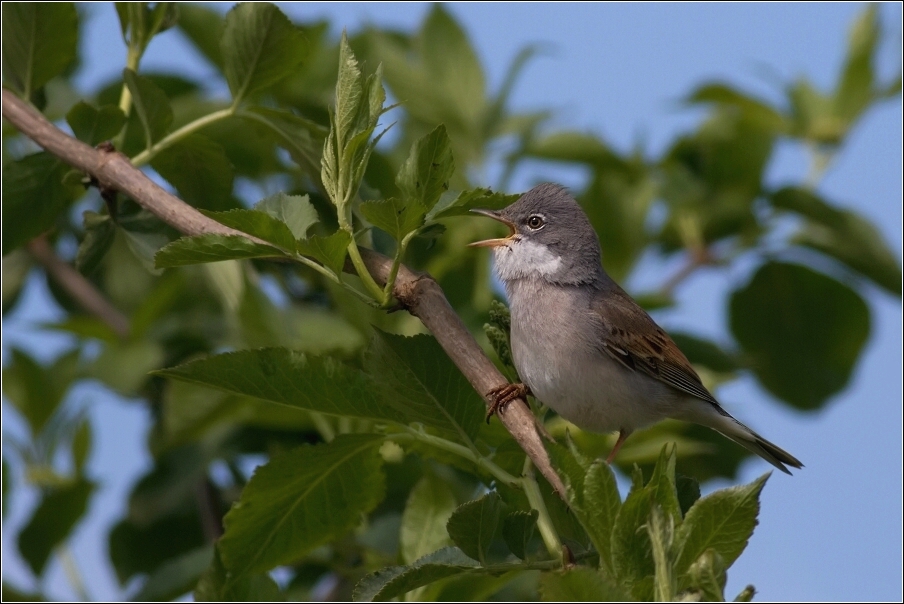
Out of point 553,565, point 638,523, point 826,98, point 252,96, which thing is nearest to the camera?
point 638,523

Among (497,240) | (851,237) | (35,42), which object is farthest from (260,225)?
(851,237)

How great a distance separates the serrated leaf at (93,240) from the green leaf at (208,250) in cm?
90

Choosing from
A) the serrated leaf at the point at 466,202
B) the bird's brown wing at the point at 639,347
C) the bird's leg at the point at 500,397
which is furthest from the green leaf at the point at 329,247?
the bird's brown wing at the point at 639,347

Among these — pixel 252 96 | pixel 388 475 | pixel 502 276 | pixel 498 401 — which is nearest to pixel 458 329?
pixel 498 401

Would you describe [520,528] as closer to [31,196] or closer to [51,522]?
[31,196]

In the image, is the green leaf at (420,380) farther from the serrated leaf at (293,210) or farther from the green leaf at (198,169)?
the green leaf at (198,169)

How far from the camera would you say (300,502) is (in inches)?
111

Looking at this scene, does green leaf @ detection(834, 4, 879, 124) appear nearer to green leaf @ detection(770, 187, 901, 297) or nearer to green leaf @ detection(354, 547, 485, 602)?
green leaf @ detection(770, 187, 901, 297)

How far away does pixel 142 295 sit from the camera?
16.5 ft

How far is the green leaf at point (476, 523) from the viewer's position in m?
2.27

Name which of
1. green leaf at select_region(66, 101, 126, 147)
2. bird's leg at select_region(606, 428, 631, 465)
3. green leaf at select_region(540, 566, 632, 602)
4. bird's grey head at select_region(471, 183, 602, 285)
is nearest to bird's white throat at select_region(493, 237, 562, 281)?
bird's grey head at select_region(471, 183, 602, 285)

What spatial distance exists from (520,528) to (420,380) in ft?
1.64

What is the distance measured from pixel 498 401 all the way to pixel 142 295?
2886 millimetres

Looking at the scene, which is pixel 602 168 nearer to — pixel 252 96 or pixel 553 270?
pixel 553 270
